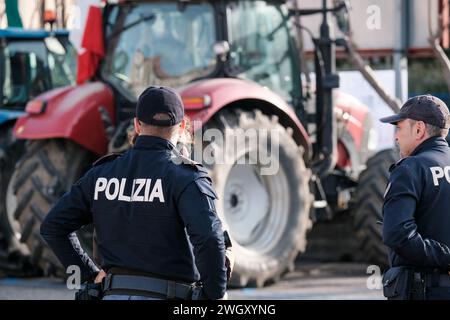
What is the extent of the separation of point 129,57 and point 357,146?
287 centimetres

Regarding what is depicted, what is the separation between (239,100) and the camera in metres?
9.77

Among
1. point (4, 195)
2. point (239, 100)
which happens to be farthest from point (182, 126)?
point (4, 195)

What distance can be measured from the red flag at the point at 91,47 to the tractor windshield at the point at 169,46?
0.35 meters

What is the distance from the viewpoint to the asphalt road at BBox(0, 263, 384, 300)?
929 centimetres

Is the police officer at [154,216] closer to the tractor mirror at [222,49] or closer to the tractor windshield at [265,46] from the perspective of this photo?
the tractor mirror at [222,49]

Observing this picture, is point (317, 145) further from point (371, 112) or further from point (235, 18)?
point (371, 112)

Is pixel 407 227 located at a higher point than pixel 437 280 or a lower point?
higher

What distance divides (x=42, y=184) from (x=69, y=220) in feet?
15.5

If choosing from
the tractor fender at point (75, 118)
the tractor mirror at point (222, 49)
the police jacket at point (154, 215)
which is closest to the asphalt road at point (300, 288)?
the tractor fender at point (75, 118)

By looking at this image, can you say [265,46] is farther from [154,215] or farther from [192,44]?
[154,215]

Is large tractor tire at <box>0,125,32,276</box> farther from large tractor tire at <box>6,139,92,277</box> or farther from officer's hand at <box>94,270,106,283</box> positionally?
officer's hand at <box>94,270,106,283</box>

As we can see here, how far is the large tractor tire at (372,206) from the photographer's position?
34.7 ft
